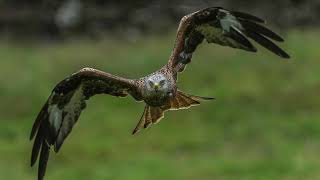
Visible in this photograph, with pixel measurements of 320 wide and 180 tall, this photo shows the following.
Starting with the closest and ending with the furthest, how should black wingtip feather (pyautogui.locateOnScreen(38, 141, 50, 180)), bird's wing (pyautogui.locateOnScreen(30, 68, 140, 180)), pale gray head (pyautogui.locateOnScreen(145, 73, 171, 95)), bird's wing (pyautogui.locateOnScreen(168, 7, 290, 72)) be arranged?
pale gray head (pyautogui.locateOnScreen(145, 73, 171, 95)), bird's wing (pyautogui.locateOnScreen(168, 7, 290, 72)), bird's wing (pyautogui.locateOnScreen(30, 68, 140, 180)), black wingtip feather (pyautogui.locateOnScreen(38, 141, 50, 180))

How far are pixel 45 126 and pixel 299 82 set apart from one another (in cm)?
1475

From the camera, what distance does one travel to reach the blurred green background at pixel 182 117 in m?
20.5

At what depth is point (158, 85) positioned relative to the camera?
11211 millimetres

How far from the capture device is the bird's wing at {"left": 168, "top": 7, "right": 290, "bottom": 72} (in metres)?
11.5

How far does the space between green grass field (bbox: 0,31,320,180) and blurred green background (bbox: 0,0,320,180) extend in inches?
1.1

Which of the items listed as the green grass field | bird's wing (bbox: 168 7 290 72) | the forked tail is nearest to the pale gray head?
the forked tail

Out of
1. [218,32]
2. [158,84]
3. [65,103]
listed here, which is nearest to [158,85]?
[158,84]

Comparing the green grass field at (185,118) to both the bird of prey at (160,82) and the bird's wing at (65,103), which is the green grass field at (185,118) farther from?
the bird's wing at (65,103)

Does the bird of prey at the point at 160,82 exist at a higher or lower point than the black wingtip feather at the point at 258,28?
lower

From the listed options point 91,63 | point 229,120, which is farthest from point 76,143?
point 91,63

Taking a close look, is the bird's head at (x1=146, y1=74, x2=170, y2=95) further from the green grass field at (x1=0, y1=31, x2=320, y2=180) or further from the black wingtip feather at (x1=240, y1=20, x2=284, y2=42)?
the green grass field at (x1=0, y1=31, x2=320, y2=180)

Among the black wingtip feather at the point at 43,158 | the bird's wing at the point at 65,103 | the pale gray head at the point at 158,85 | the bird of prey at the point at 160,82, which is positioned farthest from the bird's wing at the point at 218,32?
the black wingtip feather at the point at 43,158

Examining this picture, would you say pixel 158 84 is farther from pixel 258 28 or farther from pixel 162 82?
pixel 258 28

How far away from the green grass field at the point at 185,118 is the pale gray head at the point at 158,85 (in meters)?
5.58
